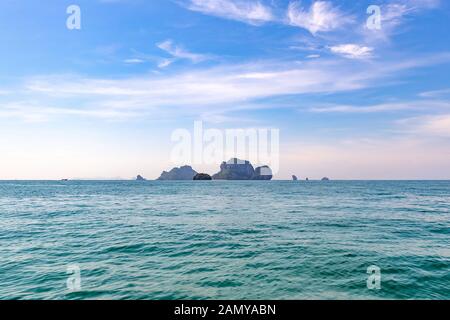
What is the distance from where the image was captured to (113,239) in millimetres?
24359

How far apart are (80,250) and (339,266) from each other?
58.9 feet

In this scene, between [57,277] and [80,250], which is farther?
[80,250]

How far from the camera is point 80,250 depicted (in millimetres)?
21031

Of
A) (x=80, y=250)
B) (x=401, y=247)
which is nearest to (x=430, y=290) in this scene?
(x=401, y=247)

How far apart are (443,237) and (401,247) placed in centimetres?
670

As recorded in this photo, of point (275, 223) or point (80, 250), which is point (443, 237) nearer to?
point (275, 223)
